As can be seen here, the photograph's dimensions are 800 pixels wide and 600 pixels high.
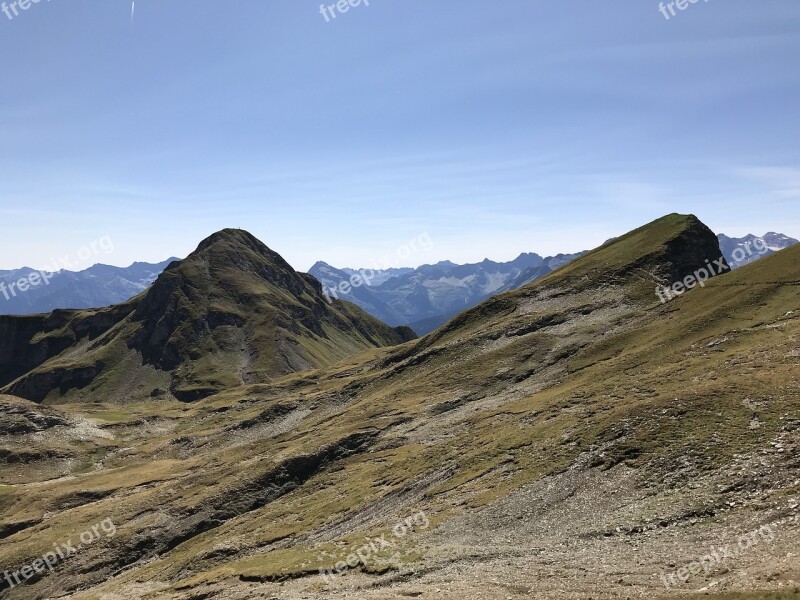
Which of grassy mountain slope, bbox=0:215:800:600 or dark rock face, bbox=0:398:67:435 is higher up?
dark rock face, bbox=0:398:67:435

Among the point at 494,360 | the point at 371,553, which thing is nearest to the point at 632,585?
the point at 371,553

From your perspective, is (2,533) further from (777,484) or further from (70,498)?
(777,484)

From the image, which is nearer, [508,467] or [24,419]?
[508,467]

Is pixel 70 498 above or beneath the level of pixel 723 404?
above

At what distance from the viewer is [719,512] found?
42.9 meters

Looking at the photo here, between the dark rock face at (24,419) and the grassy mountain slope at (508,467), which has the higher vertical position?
the dark rock face at (24,419)

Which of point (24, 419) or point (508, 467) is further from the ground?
point (24, 419)

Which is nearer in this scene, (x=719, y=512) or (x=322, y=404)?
(x=719, y=512)

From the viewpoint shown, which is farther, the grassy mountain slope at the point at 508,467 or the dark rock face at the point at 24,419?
the dark rock face at the point at 24,419

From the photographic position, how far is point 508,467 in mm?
66875

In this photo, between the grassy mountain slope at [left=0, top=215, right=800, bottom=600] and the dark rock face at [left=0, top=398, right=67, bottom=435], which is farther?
the dark rock face at [left=0, top=398, right=67, bottom=435]

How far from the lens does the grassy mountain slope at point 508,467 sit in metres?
44.0

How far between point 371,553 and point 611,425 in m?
30.5

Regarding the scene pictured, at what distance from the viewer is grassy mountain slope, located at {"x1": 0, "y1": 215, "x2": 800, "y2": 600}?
4403cm
